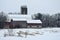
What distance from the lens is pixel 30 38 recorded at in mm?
2453

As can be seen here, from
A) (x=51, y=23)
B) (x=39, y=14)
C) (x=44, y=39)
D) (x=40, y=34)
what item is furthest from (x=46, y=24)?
(x=44, y=39)

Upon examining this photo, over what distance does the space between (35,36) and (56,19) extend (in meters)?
1.38

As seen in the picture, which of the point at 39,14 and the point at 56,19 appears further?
the point at 39,14

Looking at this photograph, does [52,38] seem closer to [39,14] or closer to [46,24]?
[46,24]

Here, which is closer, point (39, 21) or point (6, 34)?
point (6, 34)

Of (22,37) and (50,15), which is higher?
(50,15)

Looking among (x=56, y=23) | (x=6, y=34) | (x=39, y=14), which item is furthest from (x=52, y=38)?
(x=39, y=14)

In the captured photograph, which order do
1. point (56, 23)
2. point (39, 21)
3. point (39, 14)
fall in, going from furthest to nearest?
point (39, 14), point (39, 21), point (56, 23)

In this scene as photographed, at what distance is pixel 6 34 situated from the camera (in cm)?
255

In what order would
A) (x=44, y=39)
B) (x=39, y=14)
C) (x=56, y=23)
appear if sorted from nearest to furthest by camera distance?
(x=44, y=39) < (x=56, y=23) < (x=39, y=14)

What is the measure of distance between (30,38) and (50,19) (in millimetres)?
1427

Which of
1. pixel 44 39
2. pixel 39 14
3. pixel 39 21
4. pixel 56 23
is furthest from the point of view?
pixel 39 14

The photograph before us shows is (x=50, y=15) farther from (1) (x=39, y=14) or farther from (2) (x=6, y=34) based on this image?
(2) (x=6, y=34)

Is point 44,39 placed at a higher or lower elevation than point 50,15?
lower
